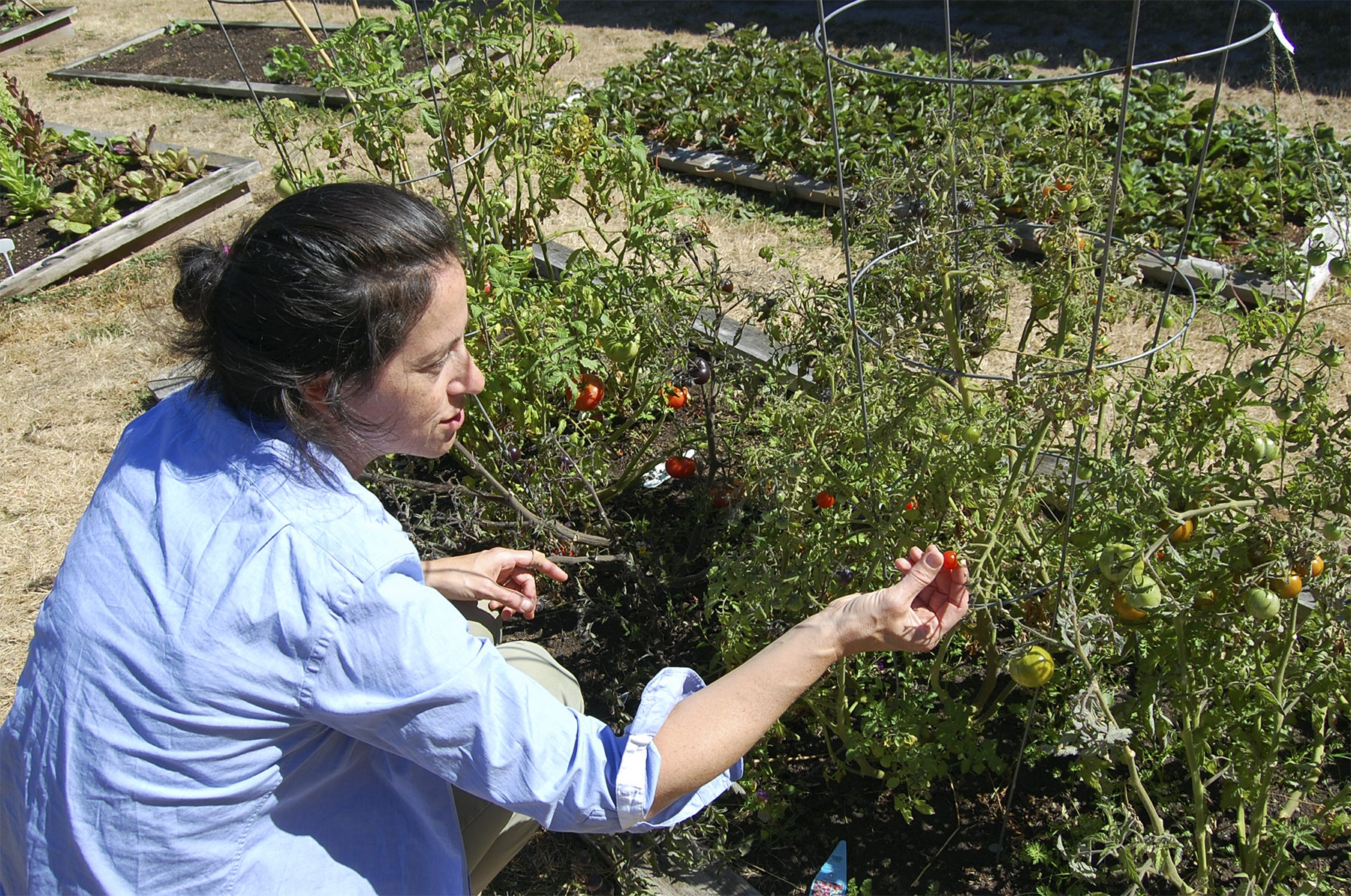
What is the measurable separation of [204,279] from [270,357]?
7.4 inches

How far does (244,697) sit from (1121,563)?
103cm

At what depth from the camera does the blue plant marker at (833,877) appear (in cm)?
177

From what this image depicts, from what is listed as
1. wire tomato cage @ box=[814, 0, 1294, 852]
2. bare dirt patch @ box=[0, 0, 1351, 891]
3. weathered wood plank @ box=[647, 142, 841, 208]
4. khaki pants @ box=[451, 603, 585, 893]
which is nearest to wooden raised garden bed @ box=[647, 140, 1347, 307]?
weathered wood plank @ box=[647, 142, 841, 208]

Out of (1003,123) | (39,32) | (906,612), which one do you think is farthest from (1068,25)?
(39,32)

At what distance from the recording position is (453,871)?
53.1 inches

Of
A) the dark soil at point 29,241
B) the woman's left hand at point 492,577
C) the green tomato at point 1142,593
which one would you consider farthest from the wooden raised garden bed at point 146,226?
the green tomato at point 1142,593

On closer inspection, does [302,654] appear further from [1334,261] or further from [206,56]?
[206,56]

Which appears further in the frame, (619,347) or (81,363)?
(81,363)

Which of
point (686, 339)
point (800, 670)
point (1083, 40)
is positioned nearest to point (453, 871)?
point (800, 670)

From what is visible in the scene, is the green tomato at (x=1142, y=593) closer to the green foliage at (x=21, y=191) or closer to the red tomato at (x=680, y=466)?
the red tomato at (x=680, y=466)

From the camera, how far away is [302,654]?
1.13 m

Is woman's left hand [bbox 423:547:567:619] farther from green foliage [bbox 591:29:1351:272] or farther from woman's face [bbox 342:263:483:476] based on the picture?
green foliage [bbox 591:29:1351:272]

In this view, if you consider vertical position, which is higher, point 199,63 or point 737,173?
point 199,63

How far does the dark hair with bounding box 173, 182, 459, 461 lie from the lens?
1166 mm
